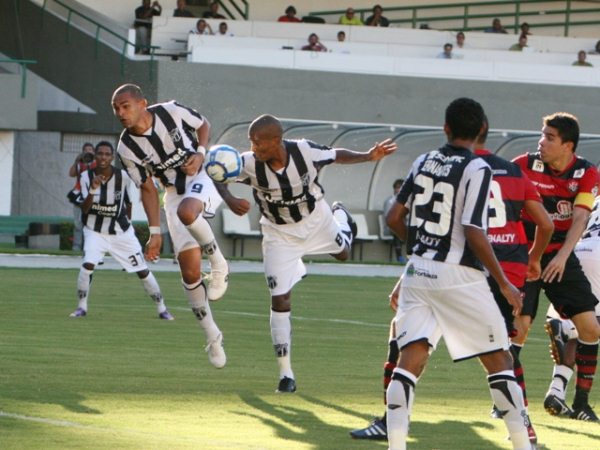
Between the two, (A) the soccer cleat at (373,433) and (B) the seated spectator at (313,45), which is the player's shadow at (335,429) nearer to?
(A) the soccer cleat at (373,433)

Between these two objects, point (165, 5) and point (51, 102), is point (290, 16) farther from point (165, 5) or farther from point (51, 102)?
point (51, 102)

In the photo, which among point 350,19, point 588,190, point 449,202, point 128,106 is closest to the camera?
point 449,202

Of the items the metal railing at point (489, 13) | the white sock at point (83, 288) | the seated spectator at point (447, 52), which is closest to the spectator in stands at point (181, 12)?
the metal railing at point (489, 13)

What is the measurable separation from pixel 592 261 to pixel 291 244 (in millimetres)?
2435

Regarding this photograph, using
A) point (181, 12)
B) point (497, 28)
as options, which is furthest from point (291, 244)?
point (497, 28)

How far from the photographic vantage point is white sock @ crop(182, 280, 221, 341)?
11922 millimetres

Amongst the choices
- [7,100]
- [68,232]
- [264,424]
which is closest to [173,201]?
[264,424]

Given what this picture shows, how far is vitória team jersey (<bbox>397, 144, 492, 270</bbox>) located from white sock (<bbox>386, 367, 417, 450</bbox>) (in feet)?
2.25

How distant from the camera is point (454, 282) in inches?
297

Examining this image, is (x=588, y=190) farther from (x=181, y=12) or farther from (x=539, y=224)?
(x=181, y=12)

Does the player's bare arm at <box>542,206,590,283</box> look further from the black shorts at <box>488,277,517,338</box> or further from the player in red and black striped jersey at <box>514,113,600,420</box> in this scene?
the black shorts at <box>488,277,517,338</box>

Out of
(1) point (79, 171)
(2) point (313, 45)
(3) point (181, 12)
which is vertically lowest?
(1) point (79, 171)

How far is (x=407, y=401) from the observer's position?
7562 mm

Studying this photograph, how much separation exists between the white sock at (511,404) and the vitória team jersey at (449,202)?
25.3 inches
